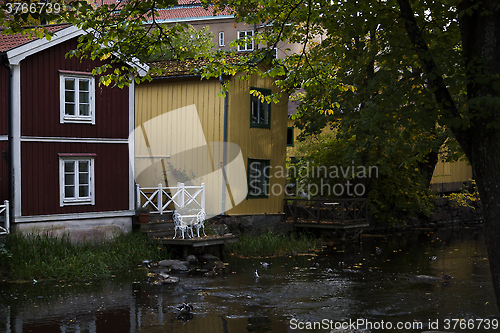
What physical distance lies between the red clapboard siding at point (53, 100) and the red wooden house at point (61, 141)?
27 millimetres

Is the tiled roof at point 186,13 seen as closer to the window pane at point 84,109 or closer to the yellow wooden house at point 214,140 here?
the yellow wooden house at point 214,140

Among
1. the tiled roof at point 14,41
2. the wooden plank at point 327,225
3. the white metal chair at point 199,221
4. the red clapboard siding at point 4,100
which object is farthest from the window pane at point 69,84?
the wooden plank at point 327,225

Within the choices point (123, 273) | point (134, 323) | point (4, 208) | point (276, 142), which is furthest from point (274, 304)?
point (276, 142)

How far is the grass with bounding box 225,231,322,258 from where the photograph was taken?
699 inches

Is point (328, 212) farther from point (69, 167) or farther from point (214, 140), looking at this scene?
point (69, 167)

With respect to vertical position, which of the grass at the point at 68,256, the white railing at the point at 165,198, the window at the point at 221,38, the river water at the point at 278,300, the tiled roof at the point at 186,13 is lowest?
the river water at the point at 278,300

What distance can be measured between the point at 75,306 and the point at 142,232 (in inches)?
234

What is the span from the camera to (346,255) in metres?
18.0

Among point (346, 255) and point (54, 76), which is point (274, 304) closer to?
point (346, 255)

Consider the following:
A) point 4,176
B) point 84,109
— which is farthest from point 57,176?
point 84,109

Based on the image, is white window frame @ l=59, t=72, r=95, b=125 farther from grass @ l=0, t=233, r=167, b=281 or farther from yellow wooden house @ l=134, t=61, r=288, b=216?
yellow wooden house @ l=134, t=61, r=288, b=216

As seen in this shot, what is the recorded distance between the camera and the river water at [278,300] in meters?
9.30

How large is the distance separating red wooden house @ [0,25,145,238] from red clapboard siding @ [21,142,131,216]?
0.03m

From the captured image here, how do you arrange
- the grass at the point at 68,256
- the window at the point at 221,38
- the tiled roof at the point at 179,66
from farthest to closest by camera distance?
the window at the point at 221,38
the tiled roof at the point at 179,66
the grass at the point at 68,256
